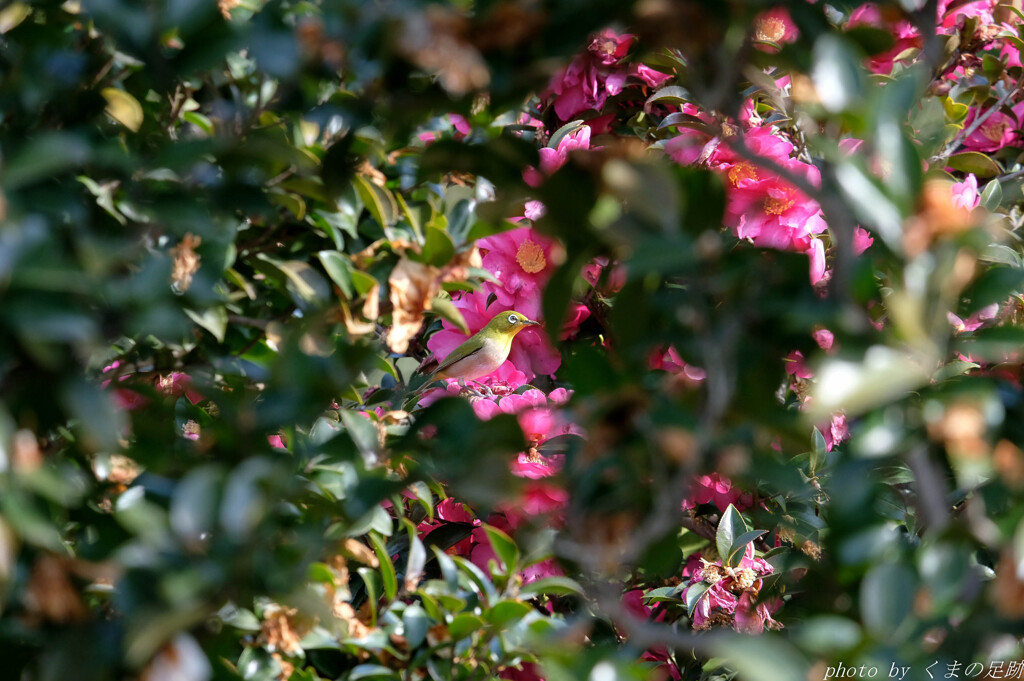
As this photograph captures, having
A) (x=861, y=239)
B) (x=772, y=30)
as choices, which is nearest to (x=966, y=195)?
(x=861, y=239)

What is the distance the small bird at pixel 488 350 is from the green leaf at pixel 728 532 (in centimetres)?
51

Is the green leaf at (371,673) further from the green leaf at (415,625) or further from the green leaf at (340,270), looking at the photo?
the green leaf at (340,270)

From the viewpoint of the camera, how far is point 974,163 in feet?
Result: 5.32

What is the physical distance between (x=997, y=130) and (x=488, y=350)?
121 cm

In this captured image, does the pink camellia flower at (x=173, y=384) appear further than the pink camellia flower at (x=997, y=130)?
No

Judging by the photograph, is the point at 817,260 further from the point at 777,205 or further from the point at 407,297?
the point at 407,297

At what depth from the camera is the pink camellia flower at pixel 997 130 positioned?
72.0 inches

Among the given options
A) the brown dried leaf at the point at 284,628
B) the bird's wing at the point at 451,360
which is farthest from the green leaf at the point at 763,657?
the bird's wing at the point at 451,360

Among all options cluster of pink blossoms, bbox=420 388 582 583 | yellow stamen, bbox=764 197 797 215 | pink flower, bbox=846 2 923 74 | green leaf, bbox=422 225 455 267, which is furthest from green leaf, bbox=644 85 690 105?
green leaf, bbox=422 225 455 267

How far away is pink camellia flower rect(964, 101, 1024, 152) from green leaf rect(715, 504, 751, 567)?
113 centimetres

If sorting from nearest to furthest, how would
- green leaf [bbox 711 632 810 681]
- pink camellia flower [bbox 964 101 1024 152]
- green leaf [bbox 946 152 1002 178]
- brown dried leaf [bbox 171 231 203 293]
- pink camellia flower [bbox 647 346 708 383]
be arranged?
1. green leaf [bbox 711 632 810 681]
2. brown dried leaf [bbox 171 231 203 293]
3. pink camellia flower [bbox 647 346 708 383]
4. green leaf [bbox 946 152 1002 178]
5. pink camellia flower [bbox 964 101 1024 152]

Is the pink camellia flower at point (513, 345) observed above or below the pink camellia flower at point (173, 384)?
below

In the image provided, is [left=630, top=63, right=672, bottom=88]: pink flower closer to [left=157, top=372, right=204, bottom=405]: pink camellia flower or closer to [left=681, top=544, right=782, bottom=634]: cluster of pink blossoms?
[left=681, top=544, right=782, bottom=634]: cluster of pink blossoms

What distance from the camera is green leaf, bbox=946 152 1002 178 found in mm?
1608
